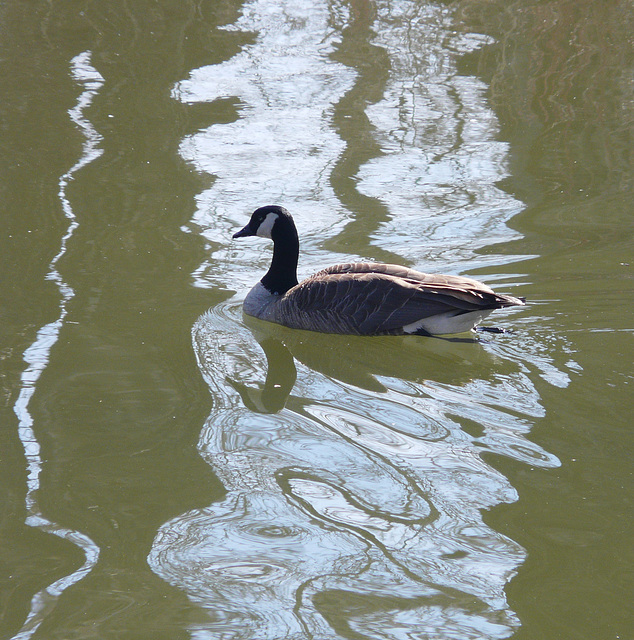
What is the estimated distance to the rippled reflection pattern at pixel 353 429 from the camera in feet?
12.7

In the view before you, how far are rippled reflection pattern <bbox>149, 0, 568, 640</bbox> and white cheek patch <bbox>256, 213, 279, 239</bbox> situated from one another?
1.73 ft

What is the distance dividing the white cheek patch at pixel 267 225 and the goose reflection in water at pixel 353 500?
1390mm

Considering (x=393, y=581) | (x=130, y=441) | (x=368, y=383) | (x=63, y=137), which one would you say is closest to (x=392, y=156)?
(x=63, y=137)

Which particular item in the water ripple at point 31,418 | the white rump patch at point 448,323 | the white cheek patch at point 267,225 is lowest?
the water ripple at point 31,418

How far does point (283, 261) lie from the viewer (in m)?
7.64

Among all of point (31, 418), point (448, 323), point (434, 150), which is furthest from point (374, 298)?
point (434, 150)

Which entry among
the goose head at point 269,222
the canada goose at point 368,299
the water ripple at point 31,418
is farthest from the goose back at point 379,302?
the water ripple at point 31,418

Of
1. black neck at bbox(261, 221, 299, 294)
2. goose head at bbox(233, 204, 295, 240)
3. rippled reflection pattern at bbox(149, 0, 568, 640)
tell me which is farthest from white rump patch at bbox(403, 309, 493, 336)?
goose head at bbox(233, 204, 295, 240)

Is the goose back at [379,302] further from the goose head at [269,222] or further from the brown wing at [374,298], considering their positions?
the goose head at [269,222]

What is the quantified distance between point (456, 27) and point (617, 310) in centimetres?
843

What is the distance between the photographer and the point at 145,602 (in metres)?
3.89

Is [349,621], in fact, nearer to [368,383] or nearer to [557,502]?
[557,502]

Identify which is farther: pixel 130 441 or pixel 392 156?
pixel 392 156

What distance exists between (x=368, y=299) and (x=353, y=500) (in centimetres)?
249
